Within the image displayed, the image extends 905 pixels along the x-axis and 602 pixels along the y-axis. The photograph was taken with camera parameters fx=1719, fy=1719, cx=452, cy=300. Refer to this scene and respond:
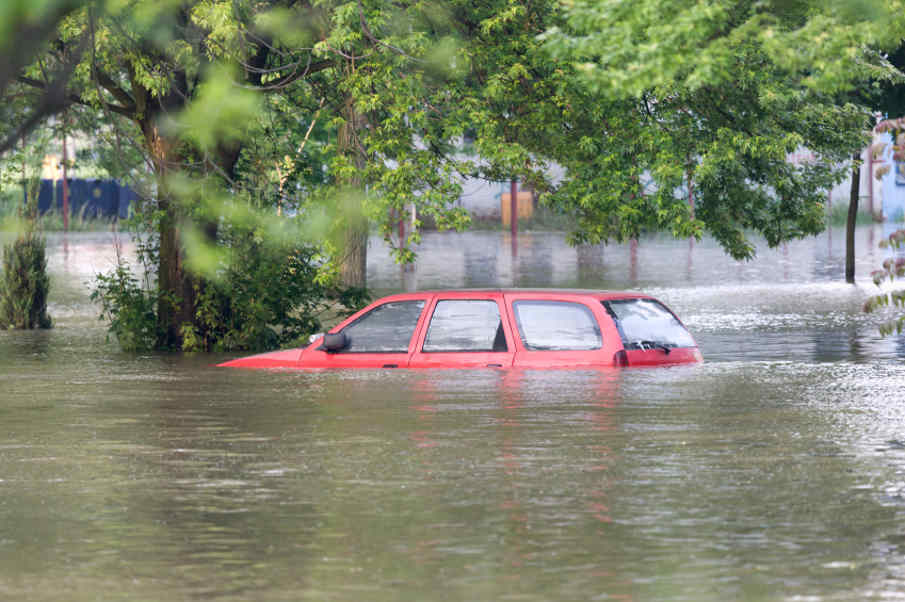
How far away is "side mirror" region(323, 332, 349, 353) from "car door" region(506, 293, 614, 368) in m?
1.81

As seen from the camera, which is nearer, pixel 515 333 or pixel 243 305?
pixel 515 333

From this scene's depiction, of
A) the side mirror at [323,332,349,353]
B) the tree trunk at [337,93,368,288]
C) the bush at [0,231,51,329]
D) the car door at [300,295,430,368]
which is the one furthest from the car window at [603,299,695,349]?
the bush at [0,231,51,329]

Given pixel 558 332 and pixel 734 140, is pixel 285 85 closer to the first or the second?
pixel 734 140

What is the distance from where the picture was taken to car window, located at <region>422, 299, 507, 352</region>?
15.4 m

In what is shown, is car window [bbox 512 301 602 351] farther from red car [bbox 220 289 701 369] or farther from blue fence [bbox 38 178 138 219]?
blue fence [bbox 38 178 138 219]

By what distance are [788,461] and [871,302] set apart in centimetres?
141

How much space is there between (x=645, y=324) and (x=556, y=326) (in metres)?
0.81

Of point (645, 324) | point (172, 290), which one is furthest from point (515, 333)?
point (172, 290)

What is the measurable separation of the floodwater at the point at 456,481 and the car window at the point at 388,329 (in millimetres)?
308

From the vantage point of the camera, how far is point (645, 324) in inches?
606

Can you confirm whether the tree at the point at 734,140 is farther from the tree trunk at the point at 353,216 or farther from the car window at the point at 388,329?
the car window at the point at 388,329

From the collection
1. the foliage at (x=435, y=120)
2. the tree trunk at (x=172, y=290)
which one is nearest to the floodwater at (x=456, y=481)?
the tree trunk at (x=172, y=290)

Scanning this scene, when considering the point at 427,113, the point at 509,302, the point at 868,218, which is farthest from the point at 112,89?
the point at 868,218

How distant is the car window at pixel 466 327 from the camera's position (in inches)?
607
